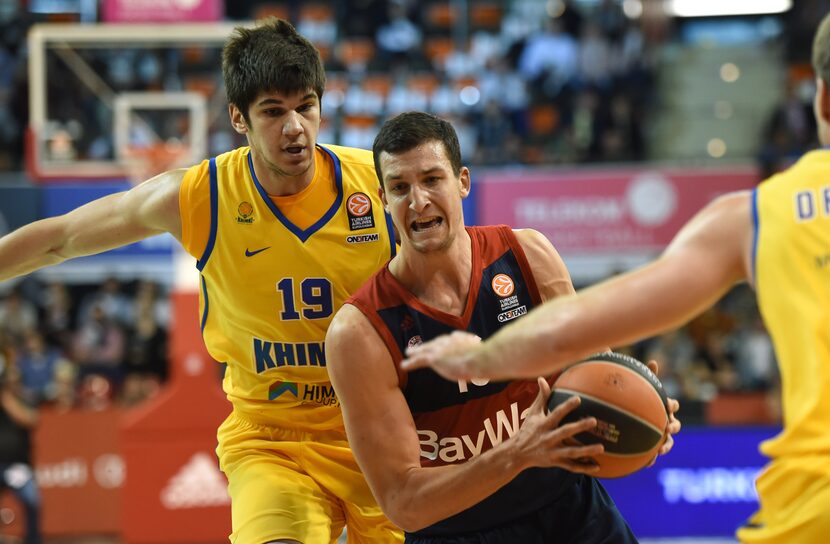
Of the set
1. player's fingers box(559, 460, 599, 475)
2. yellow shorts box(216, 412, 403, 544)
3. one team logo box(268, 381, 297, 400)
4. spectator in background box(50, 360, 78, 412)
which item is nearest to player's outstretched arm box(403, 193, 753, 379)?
player's fingers box(559, 460, 599, 475)

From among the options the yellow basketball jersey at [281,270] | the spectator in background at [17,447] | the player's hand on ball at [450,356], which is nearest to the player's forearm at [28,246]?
the yellow basketball jersey at [281,270]

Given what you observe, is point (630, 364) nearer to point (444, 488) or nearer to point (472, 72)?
point (444, 488)

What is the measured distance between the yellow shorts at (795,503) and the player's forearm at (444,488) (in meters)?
0.83

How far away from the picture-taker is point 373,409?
137 inches

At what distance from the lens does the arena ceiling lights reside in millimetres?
19297

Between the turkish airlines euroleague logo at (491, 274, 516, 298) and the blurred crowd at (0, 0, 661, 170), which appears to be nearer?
the turkish airlines euroleague logo at (491, 274, 516, 298)

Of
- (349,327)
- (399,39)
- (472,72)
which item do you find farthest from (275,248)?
(399,39)

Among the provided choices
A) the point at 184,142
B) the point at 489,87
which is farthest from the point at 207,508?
the point at 489,87

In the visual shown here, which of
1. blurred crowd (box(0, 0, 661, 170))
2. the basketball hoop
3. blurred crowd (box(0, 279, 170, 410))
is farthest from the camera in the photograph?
blurred crowd (box(0, 0, 661, 170))

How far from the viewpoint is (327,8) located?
1797 cm

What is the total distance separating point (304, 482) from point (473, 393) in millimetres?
865

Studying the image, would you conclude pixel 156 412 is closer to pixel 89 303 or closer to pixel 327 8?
pixel 89 303

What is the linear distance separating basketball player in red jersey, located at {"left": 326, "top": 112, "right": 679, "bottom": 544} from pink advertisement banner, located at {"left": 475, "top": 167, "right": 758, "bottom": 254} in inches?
367

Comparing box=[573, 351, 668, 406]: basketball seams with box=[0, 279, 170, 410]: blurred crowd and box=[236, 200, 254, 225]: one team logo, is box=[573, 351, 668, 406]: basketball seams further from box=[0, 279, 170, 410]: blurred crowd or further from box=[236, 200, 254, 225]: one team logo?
box=[0, 279, 170, 410]: blurred crowd
